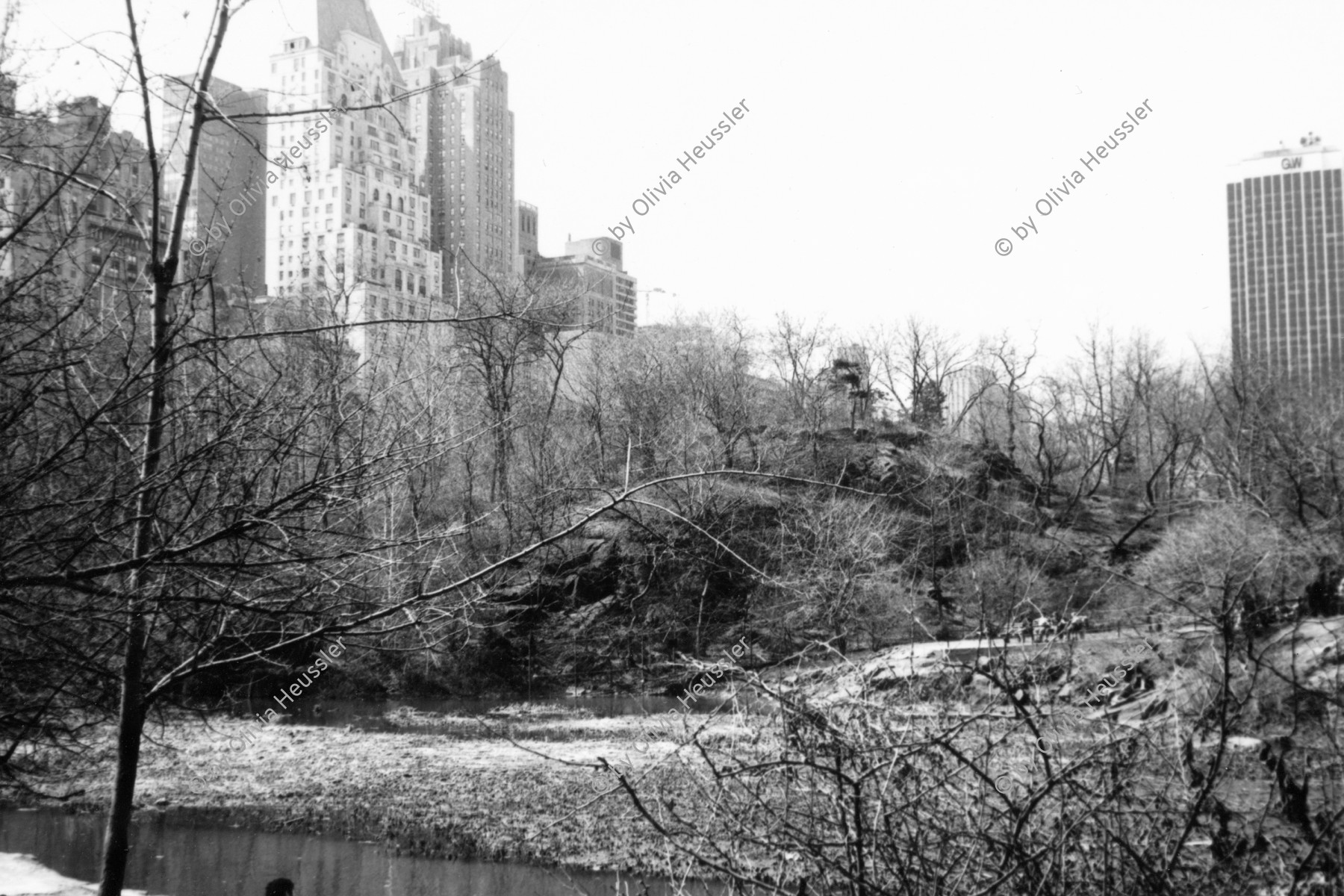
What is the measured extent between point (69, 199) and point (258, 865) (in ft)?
29.1

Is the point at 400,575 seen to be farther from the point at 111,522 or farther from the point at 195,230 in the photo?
the point at 195,230

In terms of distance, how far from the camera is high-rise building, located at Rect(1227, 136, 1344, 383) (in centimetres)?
11719

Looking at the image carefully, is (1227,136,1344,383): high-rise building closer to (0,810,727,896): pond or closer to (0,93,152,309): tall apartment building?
(0,810,727,896): pond

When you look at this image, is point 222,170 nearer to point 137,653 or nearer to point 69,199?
point 69,199

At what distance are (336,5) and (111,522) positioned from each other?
3541 mm

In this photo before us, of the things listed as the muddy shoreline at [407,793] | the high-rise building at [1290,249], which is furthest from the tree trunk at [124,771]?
the high-rise building at [1290,249]

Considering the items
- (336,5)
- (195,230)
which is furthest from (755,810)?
(336,5)

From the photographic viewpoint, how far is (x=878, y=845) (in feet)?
9.72

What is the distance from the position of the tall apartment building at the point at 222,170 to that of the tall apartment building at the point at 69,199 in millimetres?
235

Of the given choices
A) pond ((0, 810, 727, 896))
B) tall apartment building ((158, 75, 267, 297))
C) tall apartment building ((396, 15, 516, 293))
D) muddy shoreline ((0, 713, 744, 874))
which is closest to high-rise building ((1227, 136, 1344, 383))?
tall apartment building ((396, 15, 516, 293))

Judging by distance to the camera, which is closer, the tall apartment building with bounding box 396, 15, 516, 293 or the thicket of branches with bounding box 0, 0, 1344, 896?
the thicket of branches with bounding box 0, 0, 1344, 896

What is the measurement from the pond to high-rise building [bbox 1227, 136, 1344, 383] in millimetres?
122508

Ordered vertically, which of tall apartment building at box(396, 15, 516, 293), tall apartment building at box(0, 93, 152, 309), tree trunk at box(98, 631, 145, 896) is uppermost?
tall apartment building at box(396, 15, 516, 293)

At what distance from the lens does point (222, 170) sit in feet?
17.4
